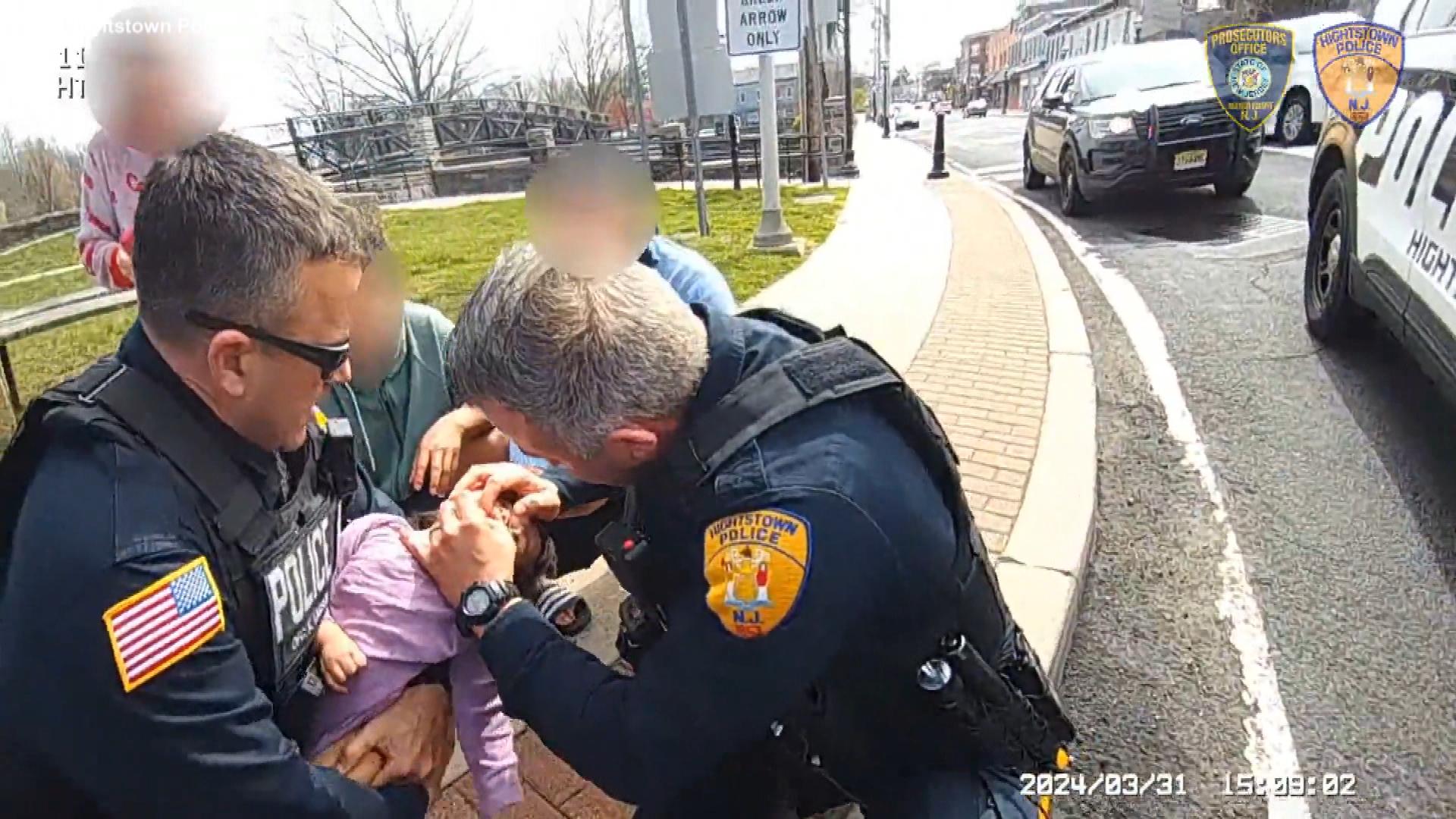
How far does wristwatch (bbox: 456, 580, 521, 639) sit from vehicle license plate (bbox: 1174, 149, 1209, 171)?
9.27 meters

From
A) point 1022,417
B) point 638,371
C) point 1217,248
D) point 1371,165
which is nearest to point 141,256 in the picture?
point 638,371

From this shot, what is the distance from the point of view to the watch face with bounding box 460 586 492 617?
4.92ft

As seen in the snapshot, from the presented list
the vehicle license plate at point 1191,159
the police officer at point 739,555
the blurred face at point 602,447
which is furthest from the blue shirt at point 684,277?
the vehicle license plate at point 1191,159

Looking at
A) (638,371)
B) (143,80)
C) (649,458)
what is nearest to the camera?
(638,371)

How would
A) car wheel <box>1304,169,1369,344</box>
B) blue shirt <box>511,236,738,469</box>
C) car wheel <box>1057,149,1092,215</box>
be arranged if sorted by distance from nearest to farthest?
blue shirt <box>511,236,738,469</box>, car wheel <box>1304,169,1369,344</box>, car wheel <box>1057,149,1092,215</box>

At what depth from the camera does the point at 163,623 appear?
1.11 meters

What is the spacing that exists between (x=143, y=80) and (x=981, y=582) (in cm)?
230

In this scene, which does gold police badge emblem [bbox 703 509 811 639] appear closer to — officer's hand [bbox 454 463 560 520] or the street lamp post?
officer's hand [bbox 454 463 560 520]

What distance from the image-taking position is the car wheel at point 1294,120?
1364cm

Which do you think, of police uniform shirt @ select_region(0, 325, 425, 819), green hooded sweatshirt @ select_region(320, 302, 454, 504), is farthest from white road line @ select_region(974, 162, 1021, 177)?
police uniform shirt @ select_region(0, 325, 425, 819)

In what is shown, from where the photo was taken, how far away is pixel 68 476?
1103mm

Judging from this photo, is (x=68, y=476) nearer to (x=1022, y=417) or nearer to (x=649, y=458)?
(x=649, y=458)

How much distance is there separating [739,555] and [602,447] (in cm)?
28

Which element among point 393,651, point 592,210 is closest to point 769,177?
point 592,210
